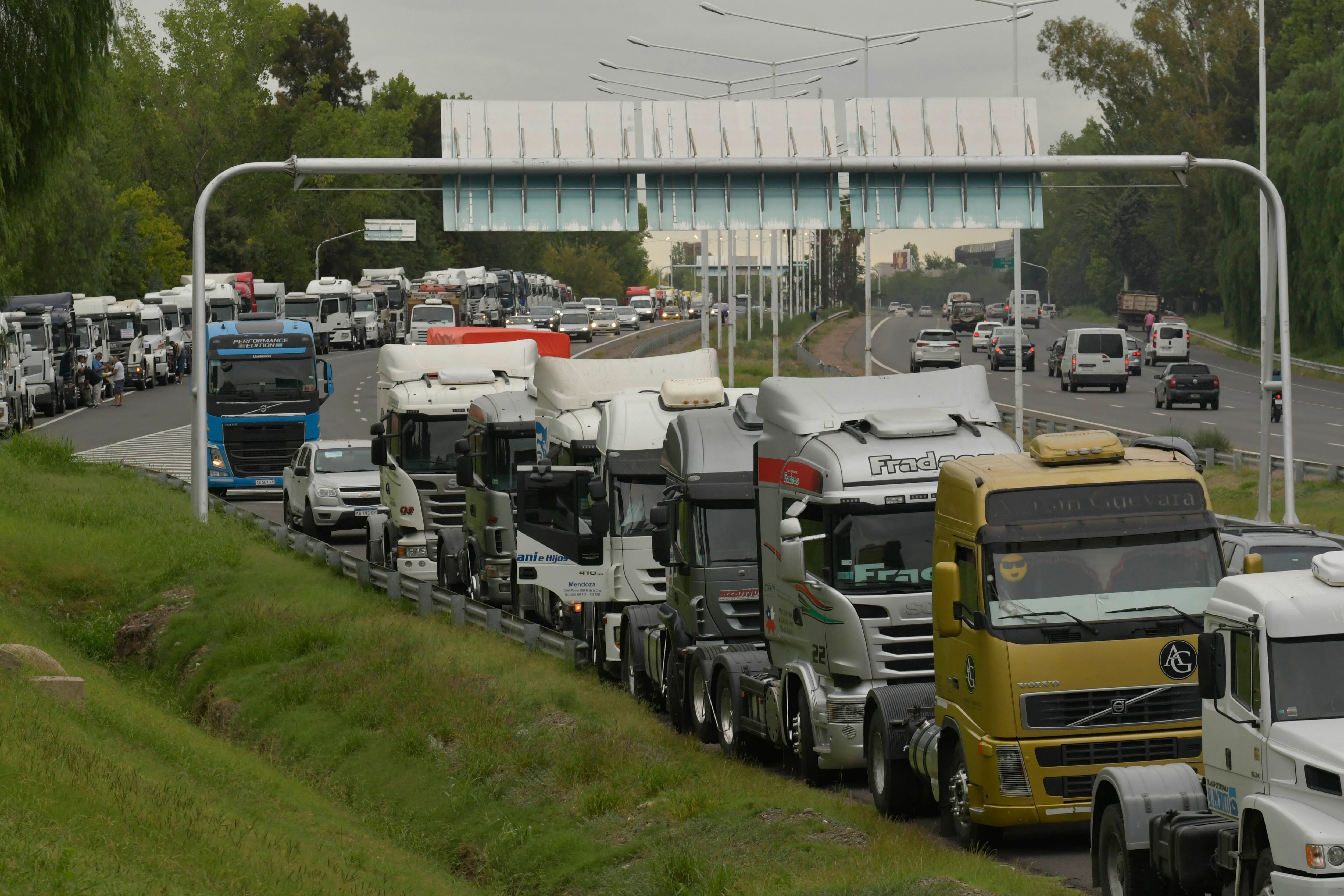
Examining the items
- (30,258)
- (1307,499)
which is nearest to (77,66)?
(1307,499)

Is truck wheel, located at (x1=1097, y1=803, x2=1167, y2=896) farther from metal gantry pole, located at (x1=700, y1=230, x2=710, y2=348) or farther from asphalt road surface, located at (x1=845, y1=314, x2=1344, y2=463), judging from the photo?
metal gantry pole, located at (x1=700, y1=230, x2=710, y2=348)

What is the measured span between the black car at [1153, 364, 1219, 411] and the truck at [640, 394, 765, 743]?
1623 inches

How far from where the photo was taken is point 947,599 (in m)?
11.5

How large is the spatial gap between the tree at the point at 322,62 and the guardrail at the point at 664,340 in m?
46.1

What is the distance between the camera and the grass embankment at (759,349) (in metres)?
65.8

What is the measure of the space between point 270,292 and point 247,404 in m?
49.3

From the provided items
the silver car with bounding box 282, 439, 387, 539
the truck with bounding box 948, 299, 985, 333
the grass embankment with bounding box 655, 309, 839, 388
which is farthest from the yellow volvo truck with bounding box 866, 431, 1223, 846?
the truck with bounding box 948, 299, 985, 333

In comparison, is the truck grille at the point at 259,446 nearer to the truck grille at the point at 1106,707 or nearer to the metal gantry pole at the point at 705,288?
Result: the metal gantry pole at the point at 705,288

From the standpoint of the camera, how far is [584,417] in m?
21.8

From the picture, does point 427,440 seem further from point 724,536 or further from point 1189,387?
point 1189,387

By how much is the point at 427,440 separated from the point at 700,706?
1312 cm

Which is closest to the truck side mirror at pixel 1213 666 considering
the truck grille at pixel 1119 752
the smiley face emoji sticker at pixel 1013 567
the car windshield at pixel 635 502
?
the truck grille at pixel 1119 752

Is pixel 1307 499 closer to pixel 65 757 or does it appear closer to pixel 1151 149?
pixel 65 757

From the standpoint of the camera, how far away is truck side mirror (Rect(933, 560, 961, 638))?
1143 cm
